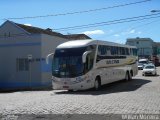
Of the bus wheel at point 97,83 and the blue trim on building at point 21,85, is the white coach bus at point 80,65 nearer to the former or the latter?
the bus wheel at point 97,83

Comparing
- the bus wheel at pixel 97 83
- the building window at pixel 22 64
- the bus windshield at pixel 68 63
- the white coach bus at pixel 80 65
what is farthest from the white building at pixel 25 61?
the bus windshield at pixel 68 63

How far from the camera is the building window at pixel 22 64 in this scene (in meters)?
33.0

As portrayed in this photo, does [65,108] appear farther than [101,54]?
No

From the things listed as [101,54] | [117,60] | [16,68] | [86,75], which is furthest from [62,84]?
[16,68]

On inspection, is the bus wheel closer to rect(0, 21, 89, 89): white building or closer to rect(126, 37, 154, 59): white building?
rect(0, 21, 89, 89): white building

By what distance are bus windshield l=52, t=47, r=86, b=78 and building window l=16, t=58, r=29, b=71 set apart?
10217mm

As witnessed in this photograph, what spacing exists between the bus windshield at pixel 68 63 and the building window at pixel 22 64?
402 inches

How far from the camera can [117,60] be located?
28.6 m

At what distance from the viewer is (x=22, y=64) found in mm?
33375

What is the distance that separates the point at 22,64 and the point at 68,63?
11799 millimetres

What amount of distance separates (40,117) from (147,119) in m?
3.73

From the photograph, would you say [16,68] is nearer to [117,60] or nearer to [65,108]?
[117,60]

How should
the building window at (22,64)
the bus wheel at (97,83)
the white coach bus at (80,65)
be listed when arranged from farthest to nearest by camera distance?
the building window at (22,64)
the bus wheel at (97,83)
the white coach bus at (80,65)

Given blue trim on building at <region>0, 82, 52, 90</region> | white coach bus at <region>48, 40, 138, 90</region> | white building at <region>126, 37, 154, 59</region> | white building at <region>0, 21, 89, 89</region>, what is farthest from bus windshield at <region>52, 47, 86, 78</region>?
white building at <region>126, 37, 154, 59</region>
